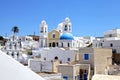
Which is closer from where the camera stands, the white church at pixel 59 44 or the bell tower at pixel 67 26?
the white church at pixel 59 44

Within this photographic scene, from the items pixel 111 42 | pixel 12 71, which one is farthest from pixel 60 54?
pixel 12 71

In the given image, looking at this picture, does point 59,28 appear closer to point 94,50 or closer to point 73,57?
point 73,57

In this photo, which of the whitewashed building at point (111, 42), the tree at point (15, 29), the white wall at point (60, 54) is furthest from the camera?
the tree at point (15, 29)

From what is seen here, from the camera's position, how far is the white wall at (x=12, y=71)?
4.84ft

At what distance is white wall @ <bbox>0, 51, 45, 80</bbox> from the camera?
1.47 m

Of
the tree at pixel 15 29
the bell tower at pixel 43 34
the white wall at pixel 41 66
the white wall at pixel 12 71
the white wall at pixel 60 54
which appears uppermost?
the tree at pixel 15 29

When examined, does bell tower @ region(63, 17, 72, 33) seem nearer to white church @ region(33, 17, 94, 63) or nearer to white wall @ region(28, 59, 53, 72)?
white church @ region(33, 17, 94, 63)

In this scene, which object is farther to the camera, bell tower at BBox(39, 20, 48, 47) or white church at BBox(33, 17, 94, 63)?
bell tower at BBox(39, 20, 48, 47)

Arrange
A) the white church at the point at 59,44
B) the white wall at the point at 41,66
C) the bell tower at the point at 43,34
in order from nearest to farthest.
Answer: the white wall at the point at 41,66
the white church at the point at 59,44
the bell tower at the point at 43,34

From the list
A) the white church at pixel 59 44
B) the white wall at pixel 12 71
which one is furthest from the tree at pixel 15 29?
the white wall at pixel 12 71

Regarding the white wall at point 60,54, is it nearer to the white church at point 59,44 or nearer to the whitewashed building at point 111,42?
the white church at point 59,44

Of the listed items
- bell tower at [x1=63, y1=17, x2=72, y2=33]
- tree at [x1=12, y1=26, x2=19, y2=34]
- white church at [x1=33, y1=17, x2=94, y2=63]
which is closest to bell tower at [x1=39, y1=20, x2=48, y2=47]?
white church at [x1=33, y1=17, x2=94, y2=63]

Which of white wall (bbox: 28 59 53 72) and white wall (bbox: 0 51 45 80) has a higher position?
white wall (bbox: 0 51 45 80)

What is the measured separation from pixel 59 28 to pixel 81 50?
25736mm
